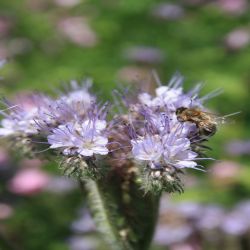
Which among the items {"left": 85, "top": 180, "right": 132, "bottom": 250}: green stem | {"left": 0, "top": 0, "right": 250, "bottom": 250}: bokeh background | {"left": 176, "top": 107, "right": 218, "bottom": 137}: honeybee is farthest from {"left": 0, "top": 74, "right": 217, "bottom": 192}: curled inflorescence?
{"left": 0, "top": 0, "right": 250, "bottom": 250}: bokeh background

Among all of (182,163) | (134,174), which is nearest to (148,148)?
(182,163)

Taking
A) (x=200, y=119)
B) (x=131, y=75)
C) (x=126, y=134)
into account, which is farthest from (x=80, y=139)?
(x=131, y=75)

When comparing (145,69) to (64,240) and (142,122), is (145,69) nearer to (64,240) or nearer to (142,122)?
(64,240)

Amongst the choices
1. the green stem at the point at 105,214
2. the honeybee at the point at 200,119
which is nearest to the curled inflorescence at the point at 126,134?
the honeybee at the point at 200,119

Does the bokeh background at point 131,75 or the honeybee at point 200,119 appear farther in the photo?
the bokeh background at point 131,75

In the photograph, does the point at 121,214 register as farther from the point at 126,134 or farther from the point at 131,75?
the point at 131,75

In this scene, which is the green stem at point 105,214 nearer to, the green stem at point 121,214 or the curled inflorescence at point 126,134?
the green stem at point 121,214

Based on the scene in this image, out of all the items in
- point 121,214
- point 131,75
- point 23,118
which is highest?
point 131,75
